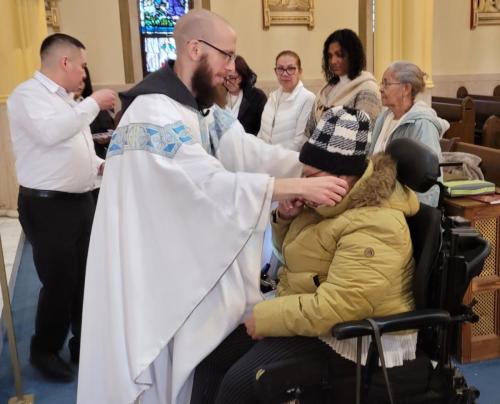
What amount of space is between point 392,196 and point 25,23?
18.1 ft

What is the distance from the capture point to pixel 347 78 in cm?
384

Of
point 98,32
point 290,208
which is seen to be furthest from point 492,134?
point 98,32

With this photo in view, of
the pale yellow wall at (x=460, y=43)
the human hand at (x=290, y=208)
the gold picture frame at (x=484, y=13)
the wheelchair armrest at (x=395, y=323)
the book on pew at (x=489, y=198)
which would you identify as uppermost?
the gold picture frame at (x=484, y=13)

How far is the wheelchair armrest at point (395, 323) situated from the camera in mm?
1692

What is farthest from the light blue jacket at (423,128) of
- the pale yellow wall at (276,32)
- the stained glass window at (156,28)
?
the stained glass window at (156,28)

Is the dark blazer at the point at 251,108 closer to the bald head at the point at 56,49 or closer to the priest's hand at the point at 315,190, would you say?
the bald head at the point at 56,49

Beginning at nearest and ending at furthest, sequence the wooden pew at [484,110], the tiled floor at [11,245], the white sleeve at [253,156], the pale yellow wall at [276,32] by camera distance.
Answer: the white sleeve at [253,156] → the tiled floor at [11,245] → the wooden pew at [484,110] → the pale yellow wall at [276,32]

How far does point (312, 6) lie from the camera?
30.8ft

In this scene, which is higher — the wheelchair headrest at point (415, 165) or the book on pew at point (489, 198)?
the wheelchair headrest at point (415, 165)

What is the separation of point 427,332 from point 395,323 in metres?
0.33

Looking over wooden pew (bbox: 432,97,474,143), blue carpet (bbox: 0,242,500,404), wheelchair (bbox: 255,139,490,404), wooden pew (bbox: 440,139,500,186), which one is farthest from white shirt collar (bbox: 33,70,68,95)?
wooden pew (bbox: 432,97,474,143)

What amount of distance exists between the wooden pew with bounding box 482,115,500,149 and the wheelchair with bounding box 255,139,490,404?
466cm

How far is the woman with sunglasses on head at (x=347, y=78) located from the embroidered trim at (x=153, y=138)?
194 centimetres

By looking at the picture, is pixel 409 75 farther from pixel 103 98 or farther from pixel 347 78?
pixel 103 98
